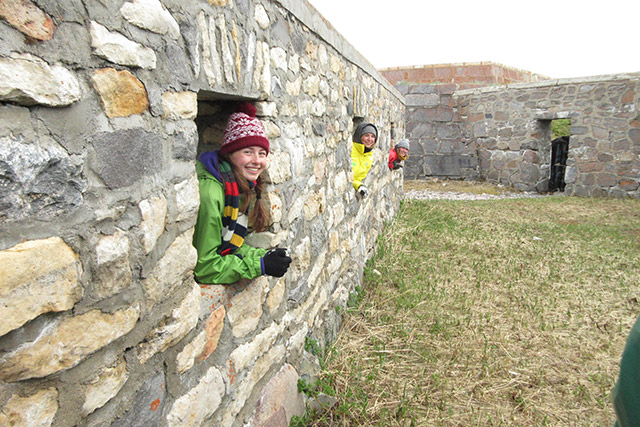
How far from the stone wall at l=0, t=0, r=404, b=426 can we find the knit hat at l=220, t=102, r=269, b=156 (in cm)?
12

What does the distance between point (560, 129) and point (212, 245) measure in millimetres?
13220

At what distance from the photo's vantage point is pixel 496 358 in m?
3.18

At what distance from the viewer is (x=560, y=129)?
12.2 m

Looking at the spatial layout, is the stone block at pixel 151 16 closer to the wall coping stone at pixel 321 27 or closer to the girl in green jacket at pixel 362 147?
the wall coping stone at pixel 321 27

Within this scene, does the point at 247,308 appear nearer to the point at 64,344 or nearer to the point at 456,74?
the point at 64,344

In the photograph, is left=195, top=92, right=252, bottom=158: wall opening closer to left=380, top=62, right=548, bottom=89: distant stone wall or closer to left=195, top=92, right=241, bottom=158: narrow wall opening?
left=195, top=92, right=241, bottom=158: narrow wall opening

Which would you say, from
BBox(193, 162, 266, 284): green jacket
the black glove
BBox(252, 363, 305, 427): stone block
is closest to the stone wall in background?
BBox(252, 363, 305, 427): stone block

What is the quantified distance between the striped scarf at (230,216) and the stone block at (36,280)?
2.65 ft

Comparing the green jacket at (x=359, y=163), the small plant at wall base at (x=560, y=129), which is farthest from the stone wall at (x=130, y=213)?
the small plant at wall base at (x=560, y=129)

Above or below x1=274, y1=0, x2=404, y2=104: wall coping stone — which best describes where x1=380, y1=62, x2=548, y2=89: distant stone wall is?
above

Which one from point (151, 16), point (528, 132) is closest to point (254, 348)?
point (151, 16)

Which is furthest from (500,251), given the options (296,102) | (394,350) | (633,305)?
(296,102)

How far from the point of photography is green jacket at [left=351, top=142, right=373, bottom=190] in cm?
432

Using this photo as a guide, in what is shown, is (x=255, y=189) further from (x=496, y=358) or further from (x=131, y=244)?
(x=496, y=358)
